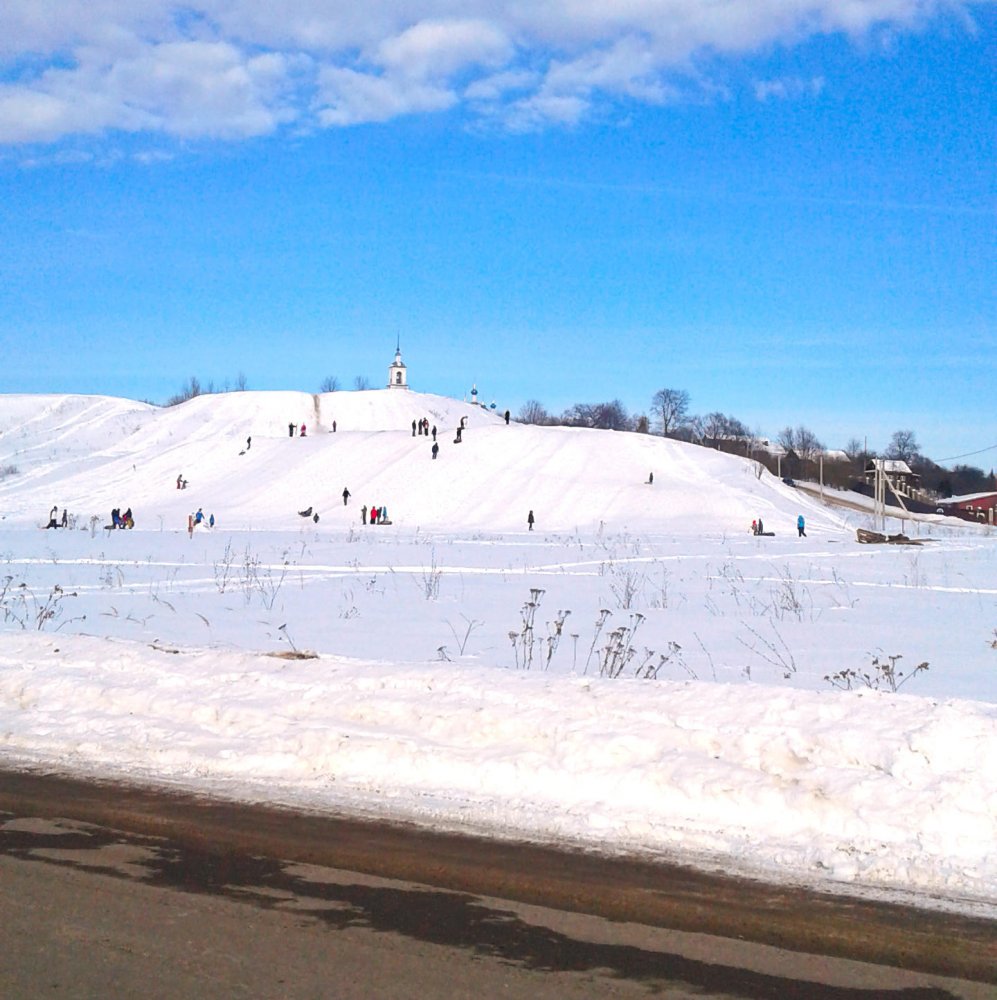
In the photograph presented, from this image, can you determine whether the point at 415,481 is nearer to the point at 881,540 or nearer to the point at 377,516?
the point at 377,516

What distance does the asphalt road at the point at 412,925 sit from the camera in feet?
13.2

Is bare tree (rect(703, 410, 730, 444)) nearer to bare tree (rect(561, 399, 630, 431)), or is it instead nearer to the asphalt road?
bare tree (rect(561, 399, 630, 431))

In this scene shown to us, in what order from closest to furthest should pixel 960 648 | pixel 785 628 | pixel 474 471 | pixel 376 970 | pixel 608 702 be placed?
pixel 376 970 < pixel 608 702 < pixel 960 648 < pixel 785 628 < pixel 474 471

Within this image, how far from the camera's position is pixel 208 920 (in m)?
4.61

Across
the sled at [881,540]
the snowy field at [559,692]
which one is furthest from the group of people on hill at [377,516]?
the sled at [881,540]

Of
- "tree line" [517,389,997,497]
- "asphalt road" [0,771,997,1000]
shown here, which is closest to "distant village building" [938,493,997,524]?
"tree line" [517,389,997,497]

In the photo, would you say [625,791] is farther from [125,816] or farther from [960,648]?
[960,648]

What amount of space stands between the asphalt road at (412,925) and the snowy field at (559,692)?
1.53ft

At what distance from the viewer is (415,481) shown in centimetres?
6262

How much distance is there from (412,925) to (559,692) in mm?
3523

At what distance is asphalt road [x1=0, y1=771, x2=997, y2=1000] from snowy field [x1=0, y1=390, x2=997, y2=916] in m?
0.47

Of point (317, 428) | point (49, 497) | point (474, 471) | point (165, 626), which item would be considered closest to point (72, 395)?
point (317, 428)

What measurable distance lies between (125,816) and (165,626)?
841 cm

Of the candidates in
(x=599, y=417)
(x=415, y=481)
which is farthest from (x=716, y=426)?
(x=415, y=481)
